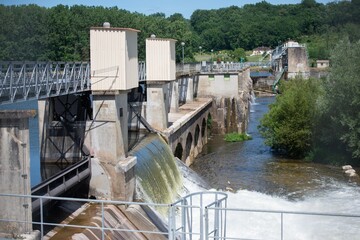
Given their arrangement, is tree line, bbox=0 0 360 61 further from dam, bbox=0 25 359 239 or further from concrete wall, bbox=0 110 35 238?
concrete wall, bbox=0 110 35 238

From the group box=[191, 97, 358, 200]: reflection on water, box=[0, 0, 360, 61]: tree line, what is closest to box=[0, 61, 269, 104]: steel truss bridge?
box=[0, 0, 360, 61]: tree line

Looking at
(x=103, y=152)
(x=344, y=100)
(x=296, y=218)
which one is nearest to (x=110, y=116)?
(x=103, y=152)

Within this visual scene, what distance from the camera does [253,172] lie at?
2998 cm

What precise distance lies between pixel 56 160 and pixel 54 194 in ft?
16.6

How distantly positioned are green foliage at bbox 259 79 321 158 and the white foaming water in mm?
7875

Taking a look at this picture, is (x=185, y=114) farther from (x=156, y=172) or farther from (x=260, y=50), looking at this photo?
(x=260, y=50)

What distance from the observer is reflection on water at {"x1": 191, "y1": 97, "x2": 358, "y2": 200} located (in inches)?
1041

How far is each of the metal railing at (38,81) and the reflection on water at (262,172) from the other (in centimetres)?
1015

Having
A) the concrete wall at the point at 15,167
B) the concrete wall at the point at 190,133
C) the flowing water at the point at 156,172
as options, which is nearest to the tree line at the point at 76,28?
the concrete wall at the point at 190,133

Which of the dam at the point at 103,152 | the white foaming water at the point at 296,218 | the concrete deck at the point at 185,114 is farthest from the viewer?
the concrete deck at the point at 185,114

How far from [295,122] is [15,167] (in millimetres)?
24428

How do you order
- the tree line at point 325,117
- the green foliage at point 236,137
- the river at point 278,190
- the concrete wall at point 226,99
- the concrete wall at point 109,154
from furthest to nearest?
the concrete wall at point 226,99 < the green foliage at point 236,137 < the tree line at point 325,117 < the river at point 278,190 < the concrete wall at point 109,154

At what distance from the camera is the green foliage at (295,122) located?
33.4 metres

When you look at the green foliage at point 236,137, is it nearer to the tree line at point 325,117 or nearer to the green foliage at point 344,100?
the tree line at point 325,117
